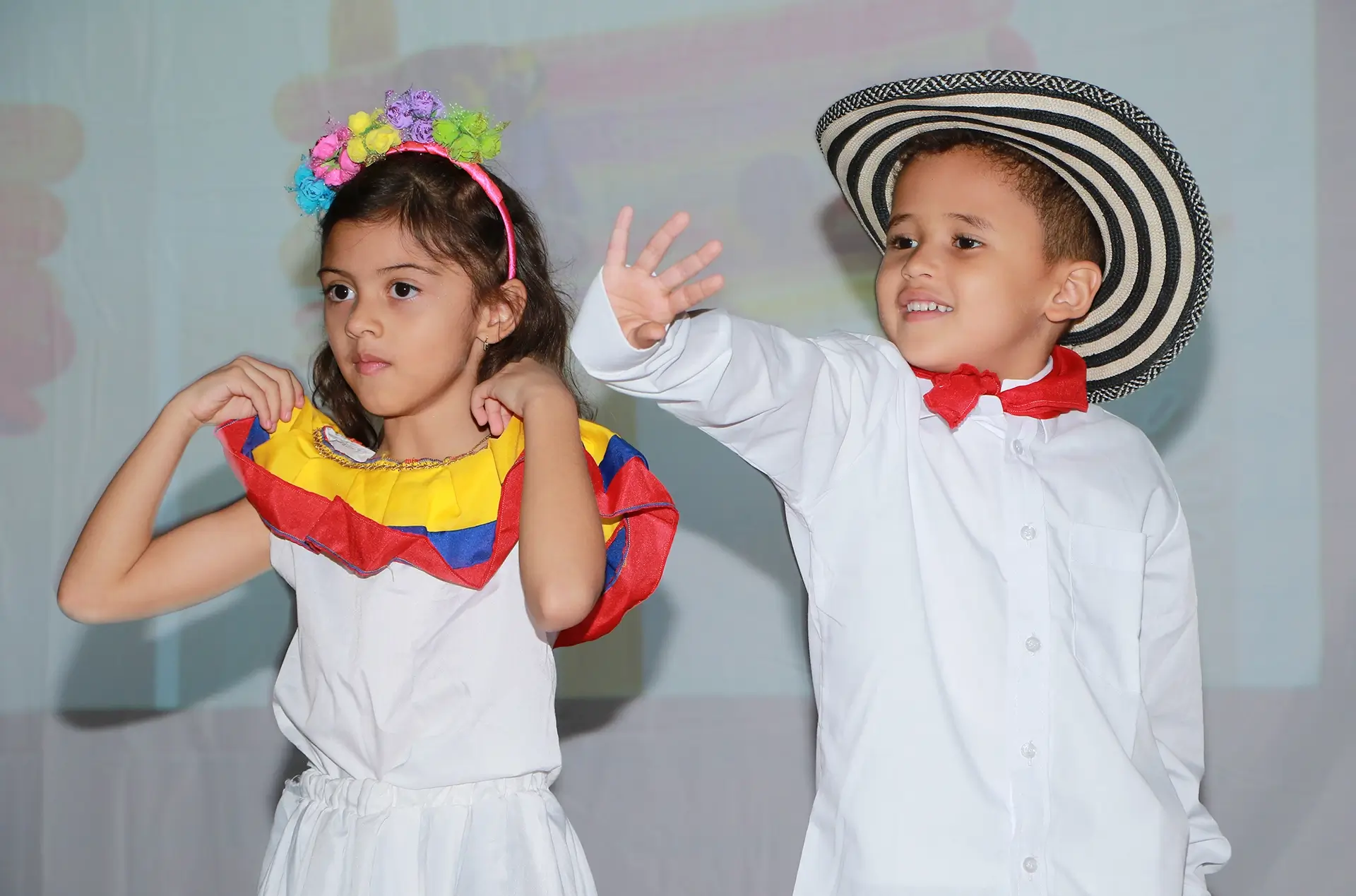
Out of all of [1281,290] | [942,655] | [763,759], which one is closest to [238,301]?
[763,759]

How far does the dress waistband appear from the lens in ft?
4.70

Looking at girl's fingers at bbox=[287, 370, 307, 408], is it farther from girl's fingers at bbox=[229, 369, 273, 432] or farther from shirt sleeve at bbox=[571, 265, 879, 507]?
shirt sleeve at bbox=[571, 265, 879, 507]

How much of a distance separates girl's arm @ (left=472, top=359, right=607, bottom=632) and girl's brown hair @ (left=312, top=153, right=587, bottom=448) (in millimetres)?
169

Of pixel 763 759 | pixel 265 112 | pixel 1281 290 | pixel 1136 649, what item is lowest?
pixel 763 759

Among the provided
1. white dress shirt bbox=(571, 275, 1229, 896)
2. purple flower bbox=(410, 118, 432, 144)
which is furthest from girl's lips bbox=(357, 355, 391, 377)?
white dress shirt bbox=(571, 275, 1229, 896)

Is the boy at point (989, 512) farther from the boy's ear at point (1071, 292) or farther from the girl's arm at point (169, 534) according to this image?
the girl's arm at point (169, 534)

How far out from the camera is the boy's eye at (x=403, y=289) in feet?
5.09

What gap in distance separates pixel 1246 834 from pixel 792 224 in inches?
48.5

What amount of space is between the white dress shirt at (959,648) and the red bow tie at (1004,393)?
0.02 metres

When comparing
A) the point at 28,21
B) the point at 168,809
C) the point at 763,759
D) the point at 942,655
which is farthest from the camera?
the point at 28,21

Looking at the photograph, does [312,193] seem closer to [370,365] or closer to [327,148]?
[327,148]

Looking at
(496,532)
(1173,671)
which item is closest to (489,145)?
(496,532)

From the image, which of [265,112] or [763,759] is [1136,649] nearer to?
[763,759]

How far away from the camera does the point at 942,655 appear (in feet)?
4.63
